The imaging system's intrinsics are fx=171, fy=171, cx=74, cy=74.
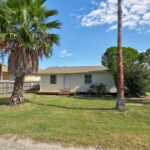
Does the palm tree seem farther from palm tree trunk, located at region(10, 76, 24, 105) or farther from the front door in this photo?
the front door

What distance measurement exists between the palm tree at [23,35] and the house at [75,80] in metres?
8.14

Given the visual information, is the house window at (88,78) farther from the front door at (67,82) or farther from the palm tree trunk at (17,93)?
the palm tree trunk at (17,93)

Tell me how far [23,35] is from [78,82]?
964 cm

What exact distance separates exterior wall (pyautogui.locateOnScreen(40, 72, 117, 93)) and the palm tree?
8.22m

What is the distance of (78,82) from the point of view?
18.1 m

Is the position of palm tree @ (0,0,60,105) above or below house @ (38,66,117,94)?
above

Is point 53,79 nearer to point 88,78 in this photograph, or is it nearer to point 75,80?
point 75,80

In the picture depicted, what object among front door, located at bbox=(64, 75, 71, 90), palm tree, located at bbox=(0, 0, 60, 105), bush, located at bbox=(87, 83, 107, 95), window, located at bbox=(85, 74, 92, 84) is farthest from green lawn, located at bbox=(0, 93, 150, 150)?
front door, located at bbox=(64, 75, 71, 90)

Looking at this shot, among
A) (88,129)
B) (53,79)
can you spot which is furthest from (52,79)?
(88,129)

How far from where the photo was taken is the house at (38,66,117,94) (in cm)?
1705

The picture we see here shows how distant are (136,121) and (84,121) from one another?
2.03 meters

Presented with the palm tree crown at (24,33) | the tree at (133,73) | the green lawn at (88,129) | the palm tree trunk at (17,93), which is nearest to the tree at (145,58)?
the tree at (133,73)

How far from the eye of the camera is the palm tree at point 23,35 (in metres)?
9.25

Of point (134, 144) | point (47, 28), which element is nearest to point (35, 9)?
point (47, 28)
